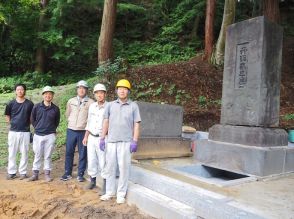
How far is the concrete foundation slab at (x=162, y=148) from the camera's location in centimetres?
762

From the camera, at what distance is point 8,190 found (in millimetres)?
5906

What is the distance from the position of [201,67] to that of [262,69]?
30.0 feet

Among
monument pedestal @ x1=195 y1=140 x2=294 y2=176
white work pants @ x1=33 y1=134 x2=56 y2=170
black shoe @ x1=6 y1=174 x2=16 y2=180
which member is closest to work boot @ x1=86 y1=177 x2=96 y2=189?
white work pants @ x1=33 y1=134 x2=56 y2=170

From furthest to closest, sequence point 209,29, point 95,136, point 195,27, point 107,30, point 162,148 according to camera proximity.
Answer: point 195,27 < point 209,29 < point 107,30 < point 162,148 < point 95,136

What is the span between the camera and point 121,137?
5.29 metres

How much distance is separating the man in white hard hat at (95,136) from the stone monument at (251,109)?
2146 millimetres

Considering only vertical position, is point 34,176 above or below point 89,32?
below

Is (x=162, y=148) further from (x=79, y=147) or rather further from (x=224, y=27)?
(x=224, y=27)

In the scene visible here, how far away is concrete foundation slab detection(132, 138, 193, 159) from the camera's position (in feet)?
25.0

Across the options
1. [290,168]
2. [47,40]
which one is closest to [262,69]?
[290,168]

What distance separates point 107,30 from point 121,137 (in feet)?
30.4

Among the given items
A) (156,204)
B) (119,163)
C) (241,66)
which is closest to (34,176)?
(119,163)

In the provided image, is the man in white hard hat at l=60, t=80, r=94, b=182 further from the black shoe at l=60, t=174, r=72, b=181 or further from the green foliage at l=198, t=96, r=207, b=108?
the green foliage at l=198, t=96, r=207, b=108

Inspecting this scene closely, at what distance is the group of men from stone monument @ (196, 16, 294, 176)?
2068mm
